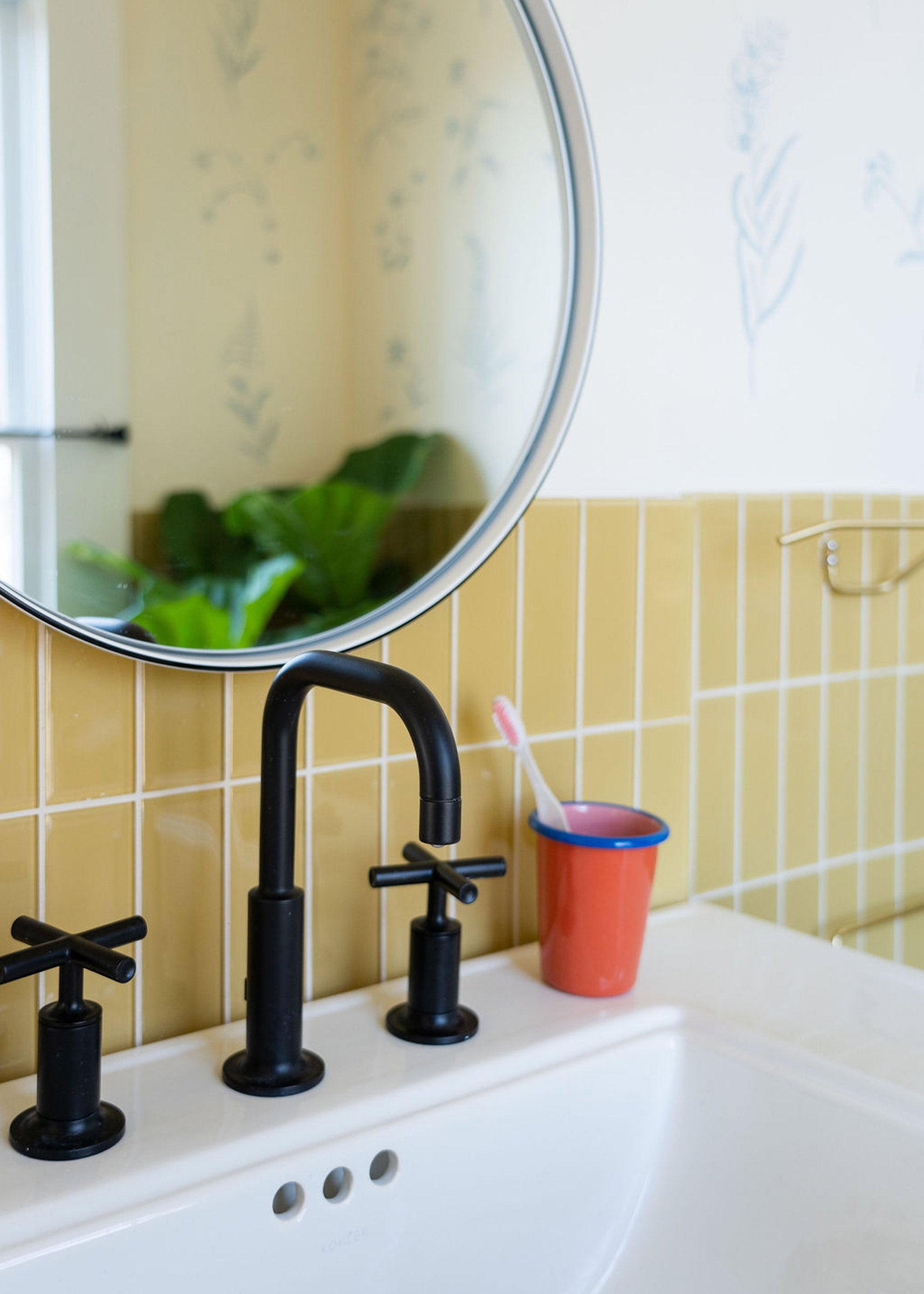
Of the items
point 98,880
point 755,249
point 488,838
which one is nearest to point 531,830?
point 488,838

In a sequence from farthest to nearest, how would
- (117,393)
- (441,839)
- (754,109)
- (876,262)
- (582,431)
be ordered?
(876,262) → (754,109) → (582,431) → (117,393) → (441,839)

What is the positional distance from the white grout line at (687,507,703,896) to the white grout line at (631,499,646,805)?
0.06 meters

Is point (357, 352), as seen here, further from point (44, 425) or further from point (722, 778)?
point (722, 778)

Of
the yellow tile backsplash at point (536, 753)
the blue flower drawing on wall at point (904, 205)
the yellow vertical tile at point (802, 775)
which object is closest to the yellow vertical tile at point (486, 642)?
the yellow tile backsplash at point (536, 753)

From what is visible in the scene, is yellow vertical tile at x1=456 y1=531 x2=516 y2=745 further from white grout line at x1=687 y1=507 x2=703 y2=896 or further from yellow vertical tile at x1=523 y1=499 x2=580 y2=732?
white grout line at x1=687 y1=507 x2=703 y2=896

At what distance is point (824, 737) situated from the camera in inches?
51.2

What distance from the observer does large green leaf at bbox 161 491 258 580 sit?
0.79 m

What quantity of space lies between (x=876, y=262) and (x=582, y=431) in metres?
0.49

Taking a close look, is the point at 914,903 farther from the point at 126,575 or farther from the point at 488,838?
the point at 126,575

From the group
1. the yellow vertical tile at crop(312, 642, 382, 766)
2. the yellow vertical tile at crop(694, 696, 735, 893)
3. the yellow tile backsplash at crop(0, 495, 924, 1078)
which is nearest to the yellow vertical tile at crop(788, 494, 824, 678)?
the yellow tile backsplash at crop(0, 495, 924, 1078)

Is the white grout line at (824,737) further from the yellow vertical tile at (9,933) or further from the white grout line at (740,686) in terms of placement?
the yellow vertical tile at (9,933)

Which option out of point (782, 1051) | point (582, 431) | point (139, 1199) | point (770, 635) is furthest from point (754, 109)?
point (139, 1199)

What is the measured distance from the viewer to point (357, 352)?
87 centimetres

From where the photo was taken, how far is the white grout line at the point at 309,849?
87cm
